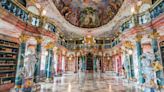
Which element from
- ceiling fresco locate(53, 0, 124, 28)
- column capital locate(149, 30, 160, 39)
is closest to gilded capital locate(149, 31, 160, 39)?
column capital locate(149, 30, 160, 39)

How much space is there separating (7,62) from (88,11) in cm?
1498

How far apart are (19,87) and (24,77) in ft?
1.86

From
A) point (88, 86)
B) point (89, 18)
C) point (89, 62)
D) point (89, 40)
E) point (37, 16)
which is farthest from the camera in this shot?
point (89, 62)

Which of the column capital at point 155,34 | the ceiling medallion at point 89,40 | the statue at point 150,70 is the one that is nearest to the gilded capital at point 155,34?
the column capital at point 155,34

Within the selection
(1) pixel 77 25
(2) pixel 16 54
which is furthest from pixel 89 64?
(2) pixel 16 54

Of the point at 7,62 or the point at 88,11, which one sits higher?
the point at 88,11

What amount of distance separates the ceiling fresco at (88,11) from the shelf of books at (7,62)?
960cm

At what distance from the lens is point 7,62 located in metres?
7.72

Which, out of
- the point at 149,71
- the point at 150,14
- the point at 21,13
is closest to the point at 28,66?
the point at 21,13

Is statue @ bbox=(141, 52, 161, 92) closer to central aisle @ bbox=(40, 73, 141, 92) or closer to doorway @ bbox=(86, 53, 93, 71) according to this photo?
central aisle @ bbox=(40, 73, 141, 92)

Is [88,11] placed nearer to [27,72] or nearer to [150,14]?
[150,14]

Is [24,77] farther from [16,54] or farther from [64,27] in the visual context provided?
[64,27]

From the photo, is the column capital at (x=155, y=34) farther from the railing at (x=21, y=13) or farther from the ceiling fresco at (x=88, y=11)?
the ceiling fresco at (x=88, y=11)

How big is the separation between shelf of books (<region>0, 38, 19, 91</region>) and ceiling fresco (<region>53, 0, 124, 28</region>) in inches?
378
